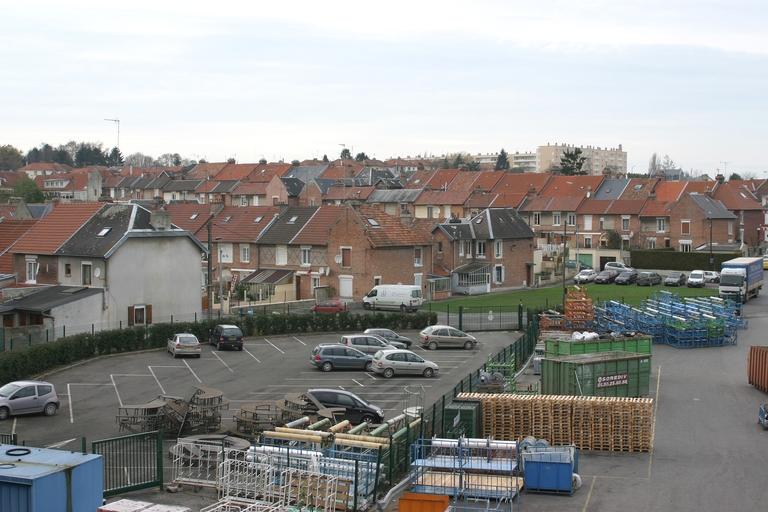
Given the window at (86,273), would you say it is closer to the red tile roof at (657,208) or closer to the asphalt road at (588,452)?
the asphalt road at (588,452)

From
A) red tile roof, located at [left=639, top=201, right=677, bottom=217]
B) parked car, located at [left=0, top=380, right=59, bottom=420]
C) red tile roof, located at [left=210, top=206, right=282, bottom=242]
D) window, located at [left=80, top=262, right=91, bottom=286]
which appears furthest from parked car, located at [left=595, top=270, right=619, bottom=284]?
parked car, located at [left=0, top=380, right=59, bottom=420]

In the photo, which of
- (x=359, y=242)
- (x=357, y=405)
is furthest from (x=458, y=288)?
(x=357, y=405)

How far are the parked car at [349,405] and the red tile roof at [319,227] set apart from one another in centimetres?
3105

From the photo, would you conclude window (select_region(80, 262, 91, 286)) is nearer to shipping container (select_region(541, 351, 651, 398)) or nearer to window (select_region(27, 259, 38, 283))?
window (select_region(27, 259, 38, 283))

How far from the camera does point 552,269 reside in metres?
72.0

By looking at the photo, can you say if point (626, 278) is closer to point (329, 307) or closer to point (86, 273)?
point (329, 307)

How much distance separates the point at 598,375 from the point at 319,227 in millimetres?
33588

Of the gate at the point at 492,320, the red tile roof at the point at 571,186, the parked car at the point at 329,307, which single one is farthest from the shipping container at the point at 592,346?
the red tile roof at the point at 571,186

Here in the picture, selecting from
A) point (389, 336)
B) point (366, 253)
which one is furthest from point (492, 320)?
point (366, 253)

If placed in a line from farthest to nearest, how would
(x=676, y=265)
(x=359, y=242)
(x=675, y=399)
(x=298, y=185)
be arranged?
(x=298, y=185) → (x=676, y=265) → (x=359, y=242) → (x=675, y=399)

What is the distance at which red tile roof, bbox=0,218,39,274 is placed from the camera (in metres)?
48.6

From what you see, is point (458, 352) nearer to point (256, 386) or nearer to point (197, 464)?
point (256, 386)

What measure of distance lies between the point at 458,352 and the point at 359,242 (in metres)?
16.8

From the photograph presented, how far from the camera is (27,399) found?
25.7 metres
